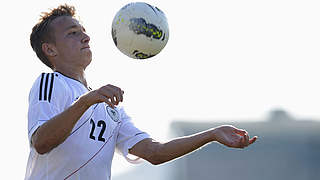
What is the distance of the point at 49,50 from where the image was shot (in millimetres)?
8828

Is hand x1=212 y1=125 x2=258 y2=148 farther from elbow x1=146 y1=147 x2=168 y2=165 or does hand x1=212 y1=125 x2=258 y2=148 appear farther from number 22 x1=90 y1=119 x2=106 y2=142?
number 22 x1=90 y1=119 x2=106 y2=142

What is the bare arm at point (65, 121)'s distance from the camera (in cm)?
706

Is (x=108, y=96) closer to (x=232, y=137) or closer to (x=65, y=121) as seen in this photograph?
(x=65, y=121)

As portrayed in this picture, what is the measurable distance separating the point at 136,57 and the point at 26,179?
184 centimetres

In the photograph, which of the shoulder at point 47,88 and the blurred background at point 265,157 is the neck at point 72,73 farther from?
the blurred background at point 265,157

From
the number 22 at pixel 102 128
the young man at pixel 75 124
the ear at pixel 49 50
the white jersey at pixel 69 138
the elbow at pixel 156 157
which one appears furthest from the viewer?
the ear at pixel 49 50

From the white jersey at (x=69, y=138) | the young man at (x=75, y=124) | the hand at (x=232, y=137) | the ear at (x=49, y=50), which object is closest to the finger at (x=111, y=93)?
the young man at (x=75, y=124)

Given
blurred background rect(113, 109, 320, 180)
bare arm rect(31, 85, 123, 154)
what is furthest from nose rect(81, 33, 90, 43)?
blurred background rect(113, 109, 320, 180)

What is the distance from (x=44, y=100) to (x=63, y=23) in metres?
1.32

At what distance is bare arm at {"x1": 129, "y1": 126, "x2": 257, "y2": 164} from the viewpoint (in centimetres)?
767

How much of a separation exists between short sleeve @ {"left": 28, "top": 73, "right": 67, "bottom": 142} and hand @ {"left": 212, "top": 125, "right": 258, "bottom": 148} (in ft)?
4.94

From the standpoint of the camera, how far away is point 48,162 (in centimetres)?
805

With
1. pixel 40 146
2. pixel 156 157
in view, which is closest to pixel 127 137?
pixel 156 157

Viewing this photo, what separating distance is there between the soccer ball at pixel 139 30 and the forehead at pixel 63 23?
44cm
